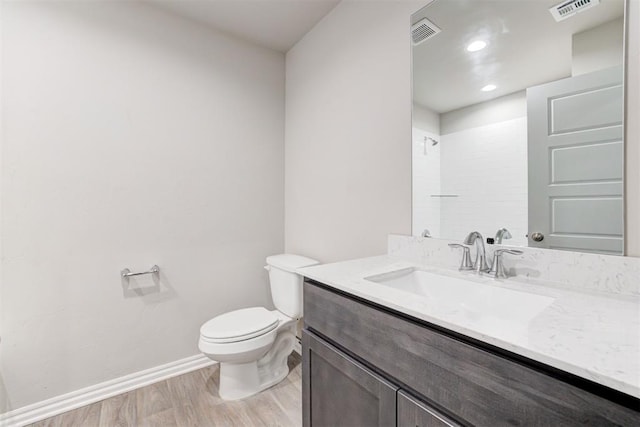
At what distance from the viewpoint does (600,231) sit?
2.94 ft

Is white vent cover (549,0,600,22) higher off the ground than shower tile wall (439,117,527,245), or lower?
higher

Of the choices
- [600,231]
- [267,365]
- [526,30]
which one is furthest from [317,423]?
[526,30]

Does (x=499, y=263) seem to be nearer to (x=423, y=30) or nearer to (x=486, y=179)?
(x=486, y=179)

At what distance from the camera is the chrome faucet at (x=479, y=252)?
109 centimetres

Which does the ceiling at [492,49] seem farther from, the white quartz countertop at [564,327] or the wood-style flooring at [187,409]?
the wood-style flooring at [187,409]

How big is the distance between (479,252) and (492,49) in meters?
0.81

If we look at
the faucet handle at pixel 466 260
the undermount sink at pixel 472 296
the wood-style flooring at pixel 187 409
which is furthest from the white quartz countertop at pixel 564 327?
the wood-style flooring at pixel 187 409

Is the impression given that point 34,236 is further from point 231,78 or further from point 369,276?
point 369,276

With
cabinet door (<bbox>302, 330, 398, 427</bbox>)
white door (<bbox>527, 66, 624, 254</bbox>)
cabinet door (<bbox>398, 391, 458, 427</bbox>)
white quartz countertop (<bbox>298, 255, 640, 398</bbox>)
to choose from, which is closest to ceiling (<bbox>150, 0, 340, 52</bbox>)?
white door (<bbox>527, 66, 624, 254</bbox>)

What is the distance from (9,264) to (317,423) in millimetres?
1719

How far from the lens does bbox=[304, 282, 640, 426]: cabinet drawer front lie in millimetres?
485

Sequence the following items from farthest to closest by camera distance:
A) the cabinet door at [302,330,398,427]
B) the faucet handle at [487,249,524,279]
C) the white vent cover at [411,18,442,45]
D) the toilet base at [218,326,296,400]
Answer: the toilet base at [218,326,296,400]
the white vent cover at [411,18,442,45]
the faucet handle at [487,249,524,279]
the cabinet door at [302,330,398,427]

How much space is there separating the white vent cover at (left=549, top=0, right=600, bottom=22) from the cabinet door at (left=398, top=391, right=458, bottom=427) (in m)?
1.28

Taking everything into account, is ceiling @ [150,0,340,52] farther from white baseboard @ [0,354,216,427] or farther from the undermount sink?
white baseboard @ [0,354,216,427]
